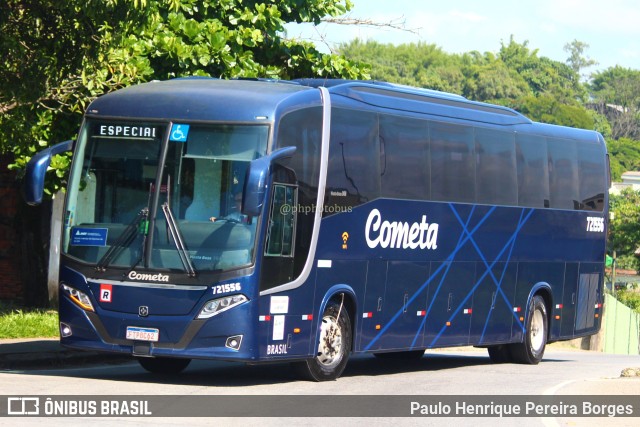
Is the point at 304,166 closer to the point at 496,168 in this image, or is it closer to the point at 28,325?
the point at 496,168

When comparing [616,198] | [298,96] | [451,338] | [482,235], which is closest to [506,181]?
[482,235]

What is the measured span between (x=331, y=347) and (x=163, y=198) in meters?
3.10

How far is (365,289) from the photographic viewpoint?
17219 mm

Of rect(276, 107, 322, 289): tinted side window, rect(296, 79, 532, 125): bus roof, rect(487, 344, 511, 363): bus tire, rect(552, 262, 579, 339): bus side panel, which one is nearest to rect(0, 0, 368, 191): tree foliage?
rect(296, 79, 532, 125): bus roof

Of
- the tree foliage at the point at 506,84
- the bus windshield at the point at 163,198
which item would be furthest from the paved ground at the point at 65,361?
the tree foliage at the point at 506,84

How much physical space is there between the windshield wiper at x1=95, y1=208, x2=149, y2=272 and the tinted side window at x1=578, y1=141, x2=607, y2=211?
35.5 feet

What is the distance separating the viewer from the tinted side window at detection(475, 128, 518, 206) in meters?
20.0

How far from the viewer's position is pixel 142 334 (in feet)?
48.7

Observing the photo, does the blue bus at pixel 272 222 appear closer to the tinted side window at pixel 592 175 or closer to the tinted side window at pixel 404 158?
the tinted side window at pixel 404 158

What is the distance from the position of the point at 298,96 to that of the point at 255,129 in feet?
3.15

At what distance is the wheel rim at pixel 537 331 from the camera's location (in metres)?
22.7

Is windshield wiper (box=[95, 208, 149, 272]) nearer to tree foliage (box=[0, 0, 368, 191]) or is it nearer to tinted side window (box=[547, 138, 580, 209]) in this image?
tree foliage (box=[0, 0, 368, 191])

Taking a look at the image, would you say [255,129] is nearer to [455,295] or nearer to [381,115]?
[381,115]

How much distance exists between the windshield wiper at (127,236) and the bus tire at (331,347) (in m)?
2.68
